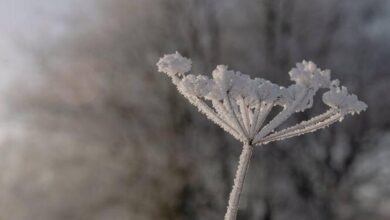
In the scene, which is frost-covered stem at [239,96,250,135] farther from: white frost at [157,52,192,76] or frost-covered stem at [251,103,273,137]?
white frost at [157,52,192,76]

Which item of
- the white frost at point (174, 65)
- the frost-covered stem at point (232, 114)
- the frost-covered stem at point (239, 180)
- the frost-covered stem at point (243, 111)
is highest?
the white frost at point (174, 65)

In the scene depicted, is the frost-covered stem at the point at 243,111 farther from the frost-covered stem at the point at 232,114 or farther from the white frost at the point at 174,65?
the white frost at the point at 174,65

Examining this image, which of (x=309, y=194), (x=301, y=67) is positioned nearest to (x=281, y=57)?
(x=309, y=194)

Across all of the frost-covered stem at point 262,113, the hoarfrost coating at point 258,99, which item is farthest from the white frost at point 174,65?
the frost-covered stem at point 262,113

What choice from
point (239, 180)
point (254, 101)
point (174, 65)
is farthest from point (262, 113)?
point (174, 65)

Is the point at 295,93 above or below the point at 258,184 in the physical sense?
below

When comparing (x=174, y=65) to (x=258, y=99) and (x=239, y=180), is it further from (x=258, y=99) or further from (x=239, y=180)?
(x=239, y=180)

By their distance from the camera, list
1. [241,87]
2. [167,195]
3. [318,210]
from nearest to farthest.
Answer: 1. [241,87]
2. [318,210]
3. [167,195]

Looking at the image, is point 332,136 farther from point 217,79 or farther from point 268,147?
point 217,79
